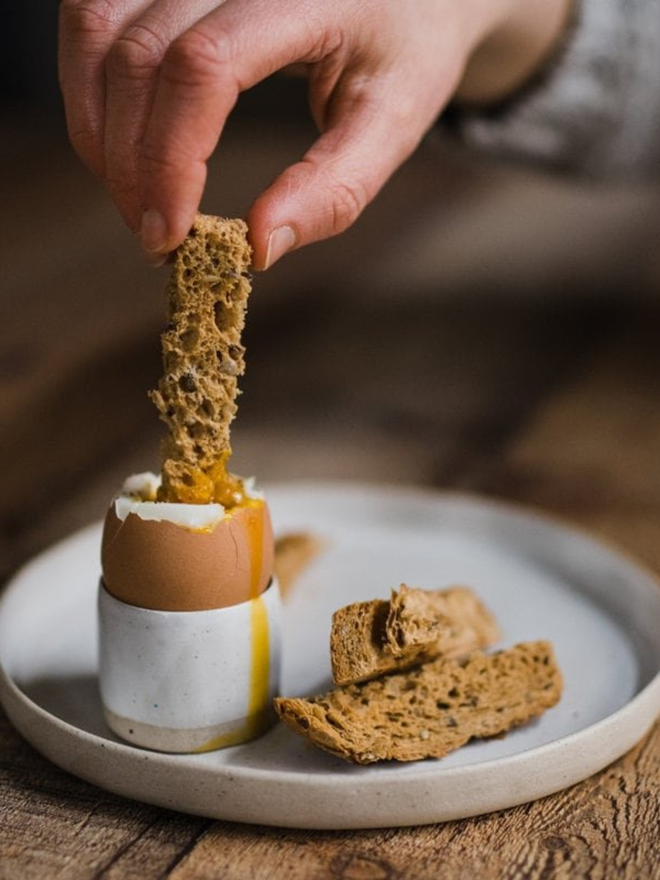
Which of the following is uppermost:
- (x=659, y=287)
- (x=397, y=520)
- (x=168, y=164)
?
(x=168, y=164)

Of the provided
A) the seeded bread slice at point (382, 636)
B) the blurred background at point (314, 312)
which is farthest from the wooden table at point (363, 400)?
the seeded bread slice at point (382, 636)

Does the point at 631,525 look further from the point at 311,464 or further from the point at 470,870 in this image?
the point at 470,870

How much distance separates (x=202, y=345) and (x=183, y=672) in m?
0.21

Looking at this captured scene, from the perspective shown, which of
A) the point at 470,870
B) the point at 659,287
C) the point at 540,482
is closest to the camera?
the point at 470,870

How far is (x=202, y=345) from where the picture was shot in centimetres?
79

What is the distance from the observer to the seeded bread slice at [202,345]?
778mm

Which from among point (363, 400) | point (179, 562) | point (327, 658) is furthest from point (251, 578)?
point (363, 400)

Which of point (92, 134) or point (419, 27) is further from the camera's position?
point (419, 27)

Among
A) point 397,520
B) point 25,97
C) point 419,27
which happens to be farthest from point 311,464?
point 25,97

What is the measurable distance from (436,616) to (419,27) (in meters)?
0.48

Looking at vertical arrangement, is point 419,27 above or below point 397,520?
above

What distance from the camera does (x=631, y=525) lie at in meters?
1.25

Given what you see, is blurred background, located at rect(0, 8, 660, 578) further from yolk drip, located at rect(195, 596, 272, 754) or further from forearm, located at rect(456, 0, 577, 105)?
yolk drip, located at rect(195, 596, 272, 754)

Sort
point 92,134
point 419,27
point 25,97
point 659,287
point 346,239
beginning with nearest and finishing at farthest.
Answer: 1. point 92,134
2. point 419,27
3. point 659,287
4. point 346,239
5. point 25,97
